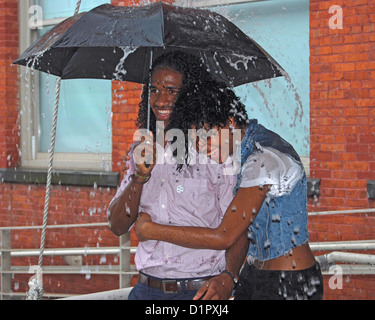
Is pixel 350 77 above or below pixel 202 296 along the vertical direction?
above

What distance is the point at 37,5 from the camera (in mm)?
8633

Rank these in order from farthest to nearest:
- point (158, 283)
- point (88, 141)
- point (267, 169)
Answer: point (88, 141)
point (158, 283)
point (267, 169)

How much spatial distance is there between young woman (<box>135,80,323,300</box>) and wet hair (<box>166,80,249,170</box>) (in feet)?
0.48

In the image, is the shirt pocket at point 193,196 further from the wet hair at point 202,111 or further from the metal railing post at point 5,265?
the metal railing post at point 5,265

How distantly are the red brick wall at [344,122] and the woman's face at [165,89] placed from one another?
308cm

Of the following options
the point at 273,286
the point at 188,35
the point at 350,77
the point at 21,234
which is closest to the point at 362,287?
the point at 350,77

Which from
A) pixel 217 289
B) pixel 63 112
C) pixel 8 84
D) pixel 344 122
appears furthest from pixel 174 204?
pixel 8 84

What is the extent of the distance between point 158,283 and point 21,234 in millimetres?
6028

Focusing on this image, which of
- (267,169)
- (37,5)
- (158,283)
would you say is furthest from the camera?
(37,5)

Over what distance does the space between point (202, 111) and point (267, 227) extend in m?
0.65

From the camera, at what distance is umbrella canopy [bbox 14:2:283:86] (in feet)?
9.30

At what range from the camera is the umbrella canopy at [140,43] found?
9.30ft

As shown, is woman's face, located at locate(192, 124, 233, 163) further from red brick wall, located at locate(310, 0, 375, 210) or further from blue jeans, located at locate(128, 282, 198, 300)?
red brick wall, located at locate(310, 0, 375, 210)

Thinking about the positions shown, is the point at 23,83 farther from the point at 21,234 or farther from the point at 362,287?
the point at 362,287
